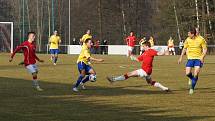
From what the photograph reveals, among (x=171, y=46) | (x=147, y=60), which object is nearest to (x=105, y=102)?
(x=147, y=60)

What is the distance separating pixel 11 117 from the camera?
1201cm

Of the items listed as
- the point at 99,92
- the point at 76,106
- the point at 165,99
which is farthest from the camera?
the point at 99,92

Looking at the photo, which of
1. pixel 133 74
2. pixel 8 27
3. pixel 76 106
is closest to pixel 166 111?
pixel 76 106

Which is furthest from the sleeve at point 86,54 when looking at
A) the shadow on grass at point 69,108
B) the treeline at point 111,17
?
the treeline at point 111,17

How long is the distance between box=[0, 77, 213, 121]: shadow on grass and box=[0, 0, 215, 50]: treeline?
52.6m

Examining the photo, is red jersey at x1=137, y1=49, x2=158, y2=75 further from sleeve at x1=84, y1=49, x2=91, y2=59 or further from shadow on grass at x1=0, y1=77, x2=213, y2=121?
sleeve at x1=84, y1=49, x2=91, y2=59

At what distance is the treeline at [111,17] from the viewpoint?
72750 millimetres

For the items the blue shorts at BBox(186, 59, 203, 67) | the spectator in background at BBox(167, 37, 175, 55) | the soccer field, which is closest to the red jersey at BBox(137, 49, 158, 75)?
the soccer field

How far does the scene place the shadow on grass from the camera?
12.1 meters

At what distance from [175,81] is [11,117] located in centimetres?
1176

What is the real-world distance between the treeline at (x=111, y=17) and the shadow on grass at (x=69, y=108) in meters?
52.6

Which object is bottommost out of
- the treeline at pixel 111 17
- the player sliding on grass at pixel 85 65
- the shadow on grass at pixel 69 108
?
the shadow on grass at pixel 69 108

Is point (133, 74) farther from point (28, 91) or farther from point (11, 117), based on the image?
point (11, 117)

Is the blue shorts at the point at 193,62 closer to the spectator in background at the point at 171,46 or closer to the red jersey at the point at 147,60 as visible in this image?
the red jersey at the point at 147,60
